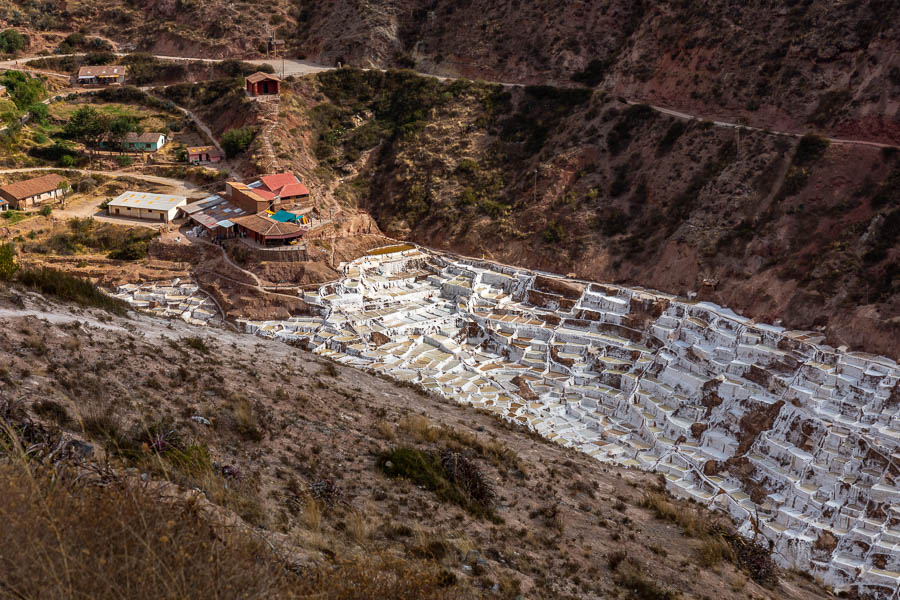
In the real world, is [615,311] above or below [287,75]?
below

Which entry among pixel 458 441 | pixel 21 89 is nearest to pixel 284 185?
pixel 21 89

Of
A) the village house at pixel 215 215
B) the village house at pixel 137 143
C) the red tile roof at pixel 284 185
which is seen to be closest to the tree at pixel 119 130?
the village house at pixel 137 143

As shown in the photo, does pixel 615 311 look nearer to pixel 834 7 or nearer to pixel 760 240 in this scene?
pixel 760 240

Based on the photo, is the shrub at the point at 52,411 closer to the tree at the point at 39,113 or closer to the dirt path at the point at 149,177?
the dirt path at the point at 149,177

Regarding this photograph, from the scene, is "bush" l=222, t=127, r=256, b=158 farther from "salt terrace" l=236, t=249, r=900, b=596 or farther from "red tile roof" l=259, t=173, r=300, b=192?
"salt terrace" l=236, t=249, r=900, b=596

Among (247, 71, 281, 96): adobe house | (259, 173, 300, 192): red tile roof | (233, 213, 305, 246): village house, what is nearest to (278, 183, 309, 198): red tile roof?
(259, 173, 300, 192): red tile roof

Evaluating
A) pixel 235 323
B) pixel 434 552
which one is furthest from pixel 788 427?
pixel 235 323

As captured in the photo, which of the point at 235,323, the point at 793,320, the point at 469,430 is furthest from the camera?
the point at 235,323
